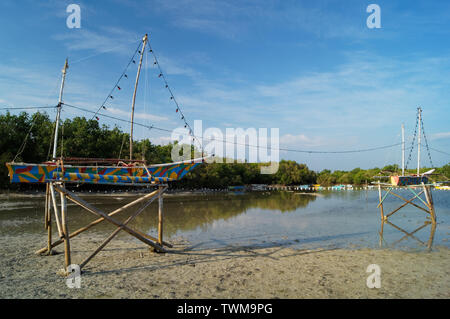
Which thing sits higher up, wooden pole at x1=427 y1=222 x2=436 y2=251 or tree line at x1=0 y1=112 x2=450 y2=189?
tree line at x1=0 y1=112 x2=450 y2=189

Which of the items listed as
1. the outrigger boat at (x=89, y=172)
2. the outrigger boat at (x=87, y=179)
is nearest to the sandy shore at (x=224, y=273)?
the outrigger boat at (x=87, y=179)

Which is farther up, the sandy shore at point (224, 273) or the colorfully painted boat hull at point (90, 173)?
the colorfully painted boat hull at point (90, 173)

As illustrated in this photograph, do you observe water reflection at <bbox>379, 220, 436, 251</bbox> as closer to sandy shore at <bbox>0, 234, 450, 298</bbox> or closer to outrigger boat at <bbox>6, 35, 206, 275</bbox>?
sandy shore at <bbox>0, 234, 450, 298</bbox>

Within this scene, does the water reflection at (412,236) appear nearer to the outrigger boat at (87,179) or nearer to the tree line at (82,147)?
the tree line at (82,147)

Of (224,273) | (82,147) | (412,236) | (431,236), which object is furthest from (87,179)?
(82,147)

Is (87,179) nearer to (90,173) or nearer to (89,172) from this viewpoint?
(90,173)

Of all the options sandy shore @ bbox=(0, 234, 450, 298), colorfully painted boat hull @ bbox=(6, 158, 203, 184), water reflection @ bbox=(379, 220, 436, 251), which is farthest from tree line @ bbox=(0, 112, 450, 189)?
sandy shore @ bbox=(0, 234, 450, 298)

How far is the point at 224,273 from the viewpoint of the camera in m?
8.55

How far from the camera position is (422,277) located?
8.79 m

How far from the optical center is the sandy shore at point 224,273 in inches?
281

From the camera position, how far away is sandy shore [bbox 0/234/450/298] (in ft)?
23.4
